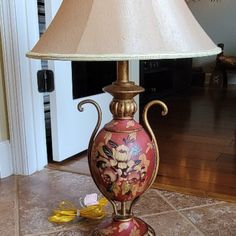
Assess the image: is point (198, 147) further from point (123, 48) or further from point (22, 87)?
point (123, 48)

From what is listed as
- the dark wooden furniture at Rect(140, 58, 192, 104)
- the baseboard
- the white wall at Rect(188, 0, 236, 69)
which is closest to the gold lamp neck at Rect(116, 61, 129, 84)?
the baseboard

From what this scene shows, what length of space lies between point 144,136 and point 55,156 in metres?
0.84

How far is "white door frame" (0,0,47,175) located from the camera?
129 centimetres

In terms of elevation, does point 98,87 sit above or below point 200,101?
above

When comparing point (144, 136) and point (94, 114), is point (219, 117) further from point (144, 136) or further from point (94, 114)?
point (144, 136)

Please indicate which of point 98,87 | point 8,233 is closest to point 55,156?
point 98,87

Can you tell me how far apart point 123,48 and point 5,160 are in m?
0.96

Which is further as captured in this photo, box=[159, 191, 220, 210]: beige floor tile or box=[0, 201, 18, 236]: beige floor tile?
box=[159, 191, 220, 210]: beige floor tile

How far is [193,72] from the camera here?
4.91 m

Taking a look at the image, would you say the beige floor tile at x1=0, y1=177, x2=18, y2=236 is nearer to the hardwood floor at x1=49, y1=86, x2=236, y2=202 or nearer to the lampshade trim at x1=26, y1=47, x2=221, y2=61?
the hardwood floor at x1=49, y1=86, x2=236, y2=202

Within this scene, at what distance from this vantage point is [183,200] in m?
1.19

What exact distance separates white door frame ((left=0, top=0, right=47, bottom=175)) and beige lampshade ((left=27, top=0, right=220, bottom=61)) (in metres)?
0.69

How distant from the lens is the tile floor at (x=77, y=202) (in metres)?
0.99

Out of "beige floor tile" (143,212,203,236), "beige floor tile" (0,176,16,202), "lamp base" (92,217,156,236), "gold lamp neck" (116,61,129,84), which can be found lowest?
"beige floor tile" (0,176,16,202)
